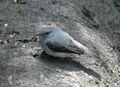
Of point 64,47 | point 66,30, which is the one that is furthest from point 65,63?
point 66,30

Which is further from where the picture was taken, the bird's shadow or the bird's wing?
the bird's shadow

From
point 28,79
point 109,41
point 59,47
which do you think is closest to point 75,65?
point 59,47

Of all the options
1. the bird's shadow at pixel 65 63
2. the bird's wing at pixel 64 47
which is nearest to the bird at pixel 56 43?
the bird's wing at pixel 64 47

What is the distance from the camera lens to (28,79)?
6.13m

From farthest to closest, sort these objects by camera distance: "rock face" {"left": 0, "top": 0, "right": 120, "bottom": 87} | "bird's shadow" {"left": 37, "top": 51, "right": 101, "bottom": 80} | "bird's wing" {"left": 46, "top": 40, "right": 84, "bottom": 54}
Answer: "bird's shadow" {"left": 37, "top": 51, "right": 101, "bottom": 80} < "bird's wing" {"left": 46, "top": 40, "right": 84, "bottom": 54} < "rock face" {"left": 0, "top": 0, "right": 120, "bottom": 87}

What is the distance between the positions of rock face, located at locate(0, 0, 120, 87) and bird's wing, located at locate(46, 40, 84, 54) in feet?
0.77

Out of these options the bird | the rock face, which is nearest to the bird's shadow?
the rock face

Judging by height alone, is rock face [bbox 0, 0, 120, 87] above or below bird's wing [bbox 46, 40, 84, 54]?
below

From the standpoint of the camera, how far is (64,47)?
6.54 m

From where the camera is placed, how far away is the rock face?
6.28 meters

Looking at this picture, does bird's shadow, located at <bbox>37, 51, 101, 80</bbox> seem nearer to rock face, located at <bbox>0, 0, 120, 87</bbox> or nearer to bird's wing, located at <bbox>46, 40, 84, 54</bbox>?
rock face, located at <bbox>0, 0, 120, 87</bbox>

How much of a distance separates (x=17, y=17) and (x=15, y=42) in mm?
782

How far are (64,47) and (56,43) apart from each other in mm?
130

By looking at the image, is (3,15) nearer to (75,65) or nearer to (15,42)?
(15,42)
